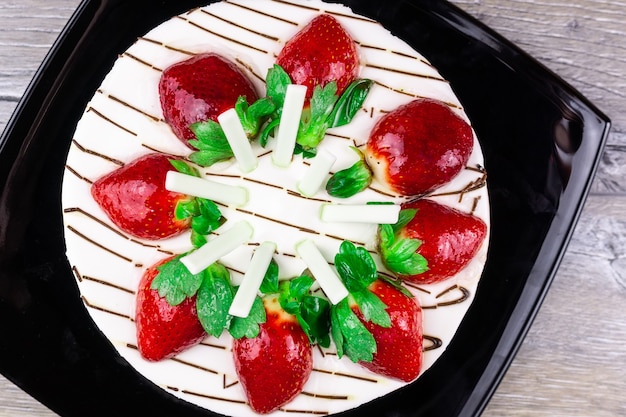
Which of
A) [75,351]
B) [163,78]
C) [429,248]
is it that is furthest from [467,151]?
[75,351]

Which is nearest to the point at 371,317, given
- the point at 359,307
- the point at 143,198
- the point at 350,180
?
the point at 359,307

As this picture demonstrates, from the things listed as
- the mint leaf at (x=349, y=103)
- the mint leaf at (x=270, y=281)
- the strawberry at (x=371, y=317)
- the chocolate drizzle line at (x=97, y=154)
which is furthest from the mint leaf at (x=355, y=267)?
the chocolate drizzle line at (x=97, y=154)

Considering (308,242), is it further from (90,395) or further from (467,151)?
(90,395)

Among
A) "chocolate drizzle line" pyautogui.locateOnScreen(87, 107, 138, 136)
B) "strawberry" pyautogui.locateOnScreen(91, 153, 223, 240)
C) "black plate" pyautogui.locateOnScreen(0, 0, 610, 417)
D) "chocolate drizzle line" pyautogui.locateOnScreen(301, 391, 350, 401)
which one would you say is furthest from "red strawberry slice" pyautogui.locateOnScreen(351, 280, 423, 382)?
"chocolate drizzle line" pyautogui.locateOnScreen(87, 107, 138, 136)

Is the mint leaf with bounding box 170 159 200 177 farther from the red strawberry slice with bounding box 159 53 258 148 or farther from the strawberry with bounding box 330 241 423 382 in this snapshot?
the strawberry with bounding box 330 241 423 382

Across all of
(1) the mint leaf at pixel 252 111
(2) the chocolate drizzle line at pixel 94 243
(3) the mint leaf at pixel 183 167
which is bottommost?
(2) the chocolate drizzle line at pixel 94 243

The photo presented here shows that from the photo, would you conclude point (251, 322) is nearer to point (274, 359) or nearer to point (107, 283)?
point (274, 359)

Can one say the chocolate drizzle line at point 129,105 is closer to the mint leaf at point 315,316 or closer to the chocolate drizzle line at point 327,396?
the mint leaf at point 315,316
